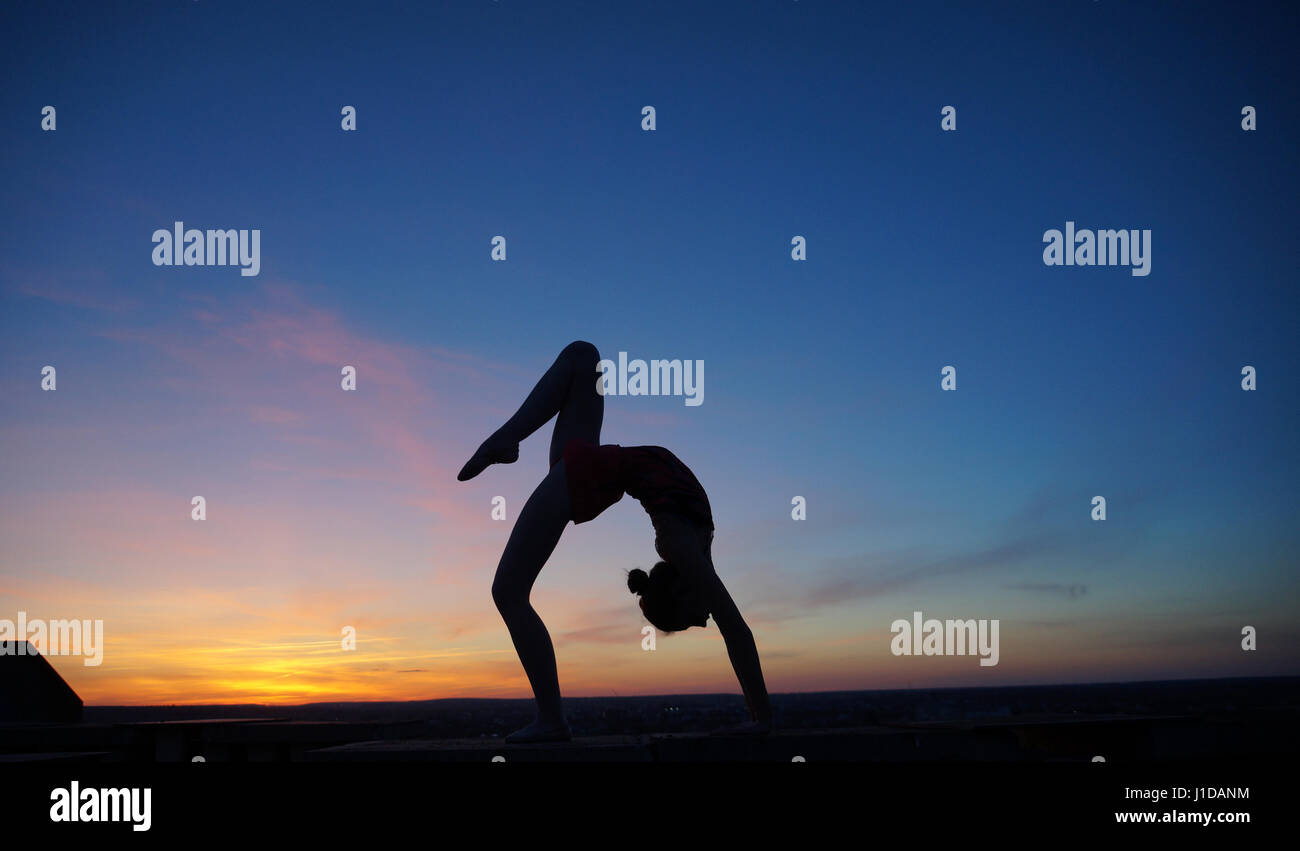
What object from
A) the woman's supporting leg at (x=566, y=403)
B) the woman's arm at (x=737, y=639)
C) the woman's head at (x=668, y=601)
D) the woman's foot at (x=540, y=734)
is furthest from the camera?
the woman's supporting leg at (x=566, y=403)

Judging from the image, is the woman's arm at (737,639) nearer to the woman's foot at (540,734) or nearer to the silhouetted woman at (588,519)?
the silhouetted woman at (588,519)

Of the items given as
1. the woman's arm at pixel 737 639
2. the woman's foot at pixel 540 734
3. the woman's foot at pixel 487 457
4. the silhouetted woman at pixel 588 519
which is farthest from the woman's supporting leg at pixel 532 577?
the woman's arm at pixel 737 639

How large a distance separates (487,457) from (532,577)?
2.73ft

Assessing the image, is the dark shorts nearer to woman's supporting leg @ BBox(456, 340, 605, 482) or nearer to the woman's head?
the woman's head

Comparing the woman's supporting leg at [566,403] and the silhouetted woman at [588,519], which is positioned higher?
the woman's supporting leg at [566,403]

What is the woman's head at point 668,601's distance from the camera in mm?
5969

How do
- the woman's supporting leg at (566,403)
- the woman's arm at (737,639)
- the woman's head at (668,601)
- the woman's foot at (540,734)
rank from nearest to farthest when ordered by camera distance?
the woman's foot at (540,734) < the woman's arm at (737,639) < the woman's head at (668,601) < the woman's supporting leg at (566,403)

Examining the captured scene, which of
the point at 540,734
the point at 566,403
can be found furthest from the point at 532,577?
the point at 566,403

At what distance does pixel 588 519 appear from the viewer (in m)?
6.04

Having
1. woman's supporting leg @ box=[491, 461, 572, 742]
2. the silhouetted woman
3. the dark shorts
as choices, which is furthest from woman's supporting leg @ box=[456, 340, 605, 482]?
the dark shorts

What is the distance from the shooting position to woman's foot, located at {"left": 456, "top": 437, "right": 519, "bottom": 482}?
602cm

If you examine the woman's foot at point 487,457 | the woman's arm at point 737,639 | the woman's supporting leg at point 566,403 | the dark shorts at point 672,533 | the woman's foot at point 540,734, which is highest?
the woman's supporting leg at point 566,403
